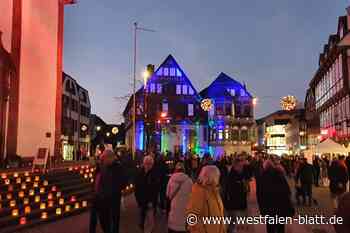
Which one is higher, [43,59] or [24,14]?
[24,14]

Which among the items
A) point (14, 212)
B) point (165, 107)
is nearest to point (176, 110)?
point (165, 107)

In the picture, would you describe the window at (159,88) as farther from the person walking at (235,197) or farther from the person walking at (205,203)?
the person walking at (205,203)

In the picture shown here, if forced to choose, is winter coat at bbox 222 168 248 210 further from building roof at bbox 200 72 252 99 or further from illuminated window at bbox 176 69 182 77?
building roof at bbox 200 72 252 99

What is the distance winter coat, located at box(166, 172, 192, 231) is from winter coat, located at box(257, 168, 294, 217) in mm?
1933

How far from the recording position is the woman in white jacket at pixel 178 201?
670 centimetres

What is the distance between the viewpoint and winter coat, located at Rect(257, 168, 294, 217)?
800cm

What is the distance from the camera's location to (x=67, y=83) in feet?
194

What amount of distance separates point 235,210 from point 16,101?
16.5m

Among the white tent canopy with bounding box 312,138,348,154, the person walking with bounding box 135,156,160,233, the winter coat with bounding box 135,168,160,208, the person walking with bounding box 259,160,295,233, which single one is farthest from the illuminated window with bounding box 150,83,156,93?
the person walking with bounding box 259,160,295,233

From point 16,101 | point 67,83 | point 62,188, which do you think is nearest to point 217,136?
point 67,83

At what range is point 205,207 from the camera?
517cm

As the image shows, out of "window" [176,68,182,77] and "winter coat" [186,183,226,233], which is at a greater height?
"window" [176,68,182,77]

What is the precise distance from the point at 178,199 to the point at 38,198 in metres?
7.70

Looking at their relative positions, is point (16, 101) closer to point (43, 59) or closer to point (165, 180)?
point (43, 59)
